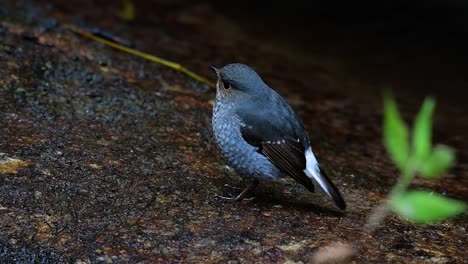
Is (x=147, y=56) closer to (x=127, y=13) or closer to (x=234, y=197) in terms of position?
(x=127, y=13)

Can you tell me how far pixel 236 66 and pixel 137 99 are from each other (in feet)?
4.98

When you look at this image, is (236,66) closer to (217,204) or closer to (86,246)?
(217,204)

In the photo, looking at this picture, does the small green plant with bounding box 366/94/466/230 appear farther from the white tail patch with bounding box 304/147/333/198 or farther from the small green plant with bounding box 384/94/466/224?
the white tail patch with bounding box 304/147/333/198

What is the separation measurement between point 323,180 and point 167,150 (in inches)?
52.1

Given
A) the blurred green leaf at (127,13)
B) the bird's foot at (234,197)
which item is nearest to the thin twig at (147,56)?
the blurred green leaf at (127,13)

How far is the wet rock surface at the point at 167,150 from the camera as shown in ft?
12.7

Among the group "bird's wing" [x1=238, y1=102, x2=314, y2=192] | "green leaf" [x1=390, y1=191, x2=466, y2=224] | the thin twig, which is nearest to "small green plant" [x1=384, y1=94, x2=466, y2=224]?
"green leaf" [x1=390, y1=191, x2=466, y2=224]

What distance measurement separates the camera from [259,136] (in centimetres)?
459

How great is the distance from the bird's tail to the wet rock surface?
14 centimetres

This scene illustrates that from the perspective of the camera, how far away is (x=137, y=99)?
6.04m

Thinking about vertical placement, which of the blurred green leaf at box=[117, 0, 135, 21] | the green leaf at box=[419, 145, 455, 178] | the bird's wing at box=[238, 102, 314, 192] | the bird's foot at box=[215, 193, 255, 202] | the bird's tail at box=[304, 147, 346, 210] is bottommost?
the bird's foot at box=[215, 193, 255, 202]

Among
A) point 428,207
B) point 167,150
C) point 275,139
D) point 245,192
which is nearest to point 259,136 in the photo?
point 275,139

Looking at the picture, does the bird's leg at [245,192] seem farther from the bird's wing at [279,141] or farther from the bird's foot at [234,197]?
the bird's wing at [279,141]

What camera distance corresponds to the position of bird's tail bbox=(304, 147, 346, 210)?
4.40 meters
